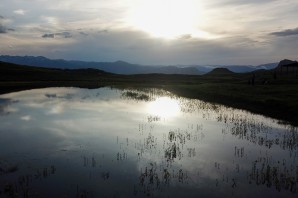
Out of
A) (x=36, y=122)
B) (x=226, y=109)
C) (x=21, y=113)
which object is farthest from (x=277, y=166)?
(x=21, y=113)

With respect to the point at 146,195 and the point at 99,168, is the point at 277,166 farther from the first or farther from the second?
the point at 99,168

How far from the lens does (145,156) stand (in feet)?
82.2

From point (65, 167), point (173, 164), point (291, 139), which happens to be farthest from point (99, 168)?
point (291, 139)

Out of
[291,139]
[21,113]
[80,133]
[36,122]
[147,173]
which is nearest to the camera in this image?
[147,173]

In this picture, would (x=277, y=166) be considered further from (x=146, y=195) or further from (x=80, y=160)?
(x=80, y=160)

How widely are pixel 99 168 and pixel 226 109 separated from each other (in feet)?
115

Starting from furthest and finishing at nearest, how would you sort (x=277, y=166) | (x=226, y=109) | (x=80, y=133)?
(x=226, y=109) → (x=80, y=133) → (x=277, y=166)

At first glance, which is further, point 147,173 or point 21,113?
point 21,113

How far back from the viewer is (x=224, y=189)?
726 inches

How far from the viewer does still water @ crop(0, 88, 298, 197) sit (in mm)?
18359

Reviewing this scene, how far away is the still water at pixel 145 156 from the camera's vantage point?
60.2 ft

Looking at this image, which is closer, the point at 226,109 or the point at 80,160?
A: the point at 80,160

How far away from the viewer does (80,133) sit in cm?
3341

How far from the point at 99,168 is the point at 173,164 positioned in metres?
4.98
